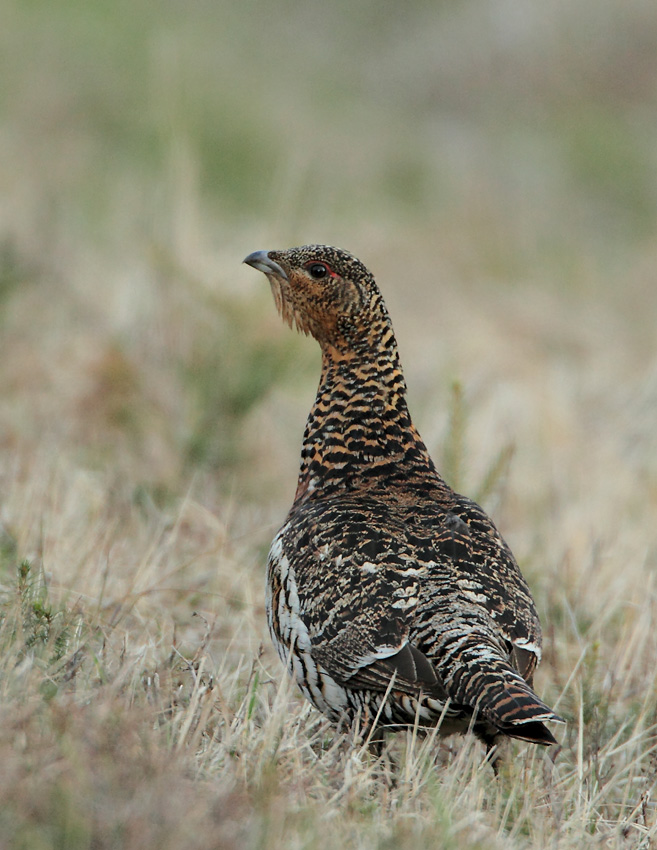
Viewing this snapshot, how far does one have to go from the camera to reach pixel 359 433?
4172 mm

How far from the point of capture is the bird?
321 centimetres

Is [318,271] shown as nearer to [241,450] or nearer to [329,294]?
[329,294]

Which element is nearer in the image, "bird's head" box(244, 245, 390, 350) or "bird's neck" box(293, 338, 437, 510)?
"bird's neck" box(293, 338, 437, 510)

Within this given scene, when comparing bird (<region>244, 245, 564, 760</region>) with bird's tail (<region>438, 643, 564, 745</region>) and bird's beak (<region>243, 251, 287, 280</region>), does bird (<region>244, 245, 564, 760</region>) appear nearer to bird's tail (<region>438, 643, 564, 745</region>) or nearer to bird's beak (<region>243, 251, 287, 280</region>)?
bird's tail (<region>438, 643, 564, 745</region>)

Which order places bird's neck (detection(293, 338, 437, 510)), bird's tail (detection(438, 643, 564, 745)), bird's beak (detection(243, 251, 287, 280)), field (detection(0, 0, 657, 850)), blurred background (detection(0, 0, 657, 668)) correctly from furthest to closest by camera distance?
blurred background (detection(0, 0, 657, 668)) → bird's beak (detection(243, 251, 287, 280)) → bird's neck (detection(293, 338, 437, 510)) → bird's tail (detection(438, 643, 564, 745)) → field (detection(0, 0, 657, 850))

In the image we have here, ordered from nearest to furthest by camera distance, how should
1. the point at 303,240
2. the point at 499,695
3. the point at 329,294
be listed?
the point at 499,695
the point at 329,294
the point at 303,240

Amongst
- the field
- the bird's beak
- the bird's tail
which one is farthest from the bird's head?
the bird's tail

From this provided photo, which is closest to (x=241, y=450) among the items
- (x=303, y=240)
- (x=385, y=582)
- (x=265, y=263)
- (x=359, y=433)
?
(x=303, y=240)

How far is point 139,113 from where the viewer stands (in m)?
20.3

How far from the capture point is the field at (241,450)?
9.07ft

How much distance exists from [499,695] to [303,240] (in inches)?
221

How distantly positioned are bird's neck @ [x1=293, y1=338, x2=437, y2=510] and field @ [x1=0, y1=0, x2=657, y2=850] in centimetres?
66

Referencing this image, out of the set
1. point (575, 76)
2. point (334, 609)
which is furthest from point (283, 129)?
point (334, 609)

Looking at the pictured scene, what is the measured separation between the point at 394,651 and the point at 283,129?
63.0 ft
